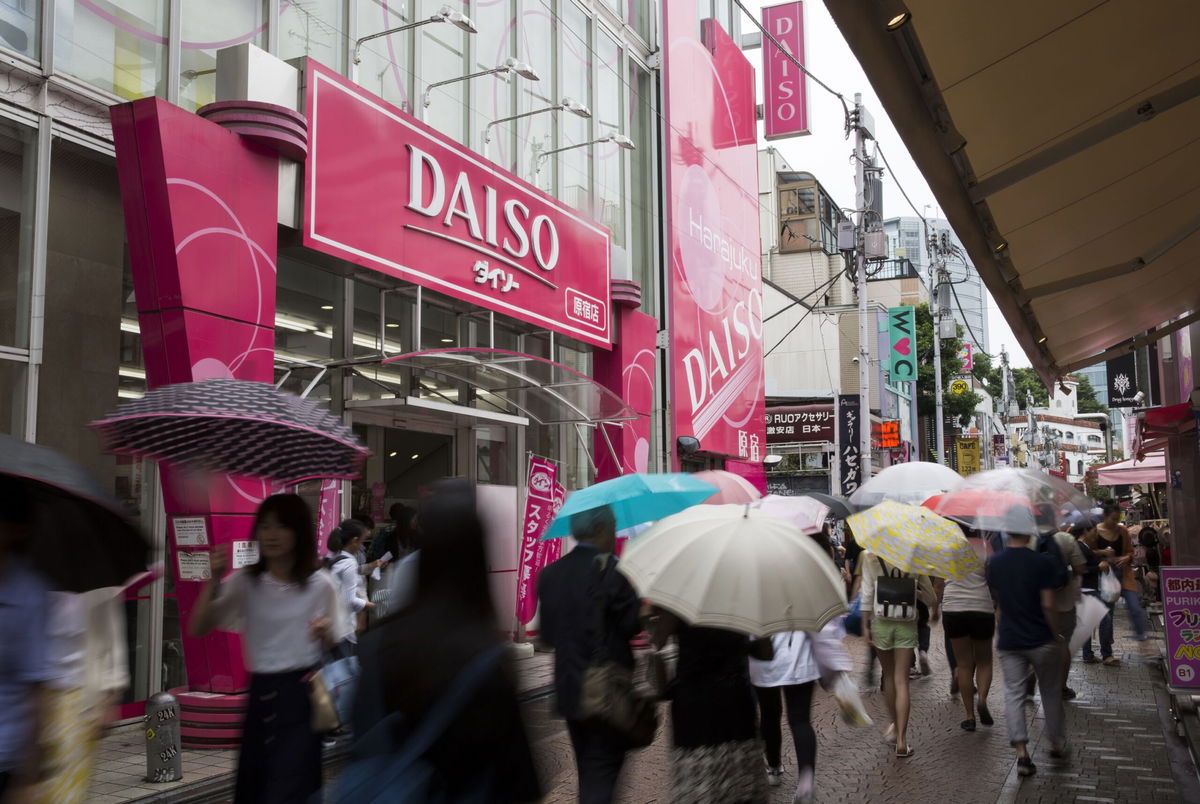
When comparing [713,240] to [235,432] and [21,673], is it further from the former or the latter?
[21,673]

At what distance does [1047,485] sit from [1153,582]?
510 inches

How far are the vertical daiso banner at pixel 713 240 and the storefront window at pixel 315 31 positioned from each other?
9.07 meters

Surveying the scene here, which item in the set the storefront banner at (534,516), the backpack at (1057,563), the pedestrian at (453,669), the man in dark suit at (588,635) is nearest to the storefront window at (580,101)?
the storefront banner at (534,516)

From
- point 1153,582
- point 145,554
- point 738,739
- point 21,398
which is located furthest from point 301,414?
point 1153,582

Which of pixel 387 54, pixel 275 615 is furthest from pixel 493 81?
pixel 275 615

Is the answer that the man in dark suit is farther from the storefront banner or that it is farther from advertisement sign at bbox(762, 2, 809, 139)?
advertisement sign at bbox(762, 2, 809, 139)

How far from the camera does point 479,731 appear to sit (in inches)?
106

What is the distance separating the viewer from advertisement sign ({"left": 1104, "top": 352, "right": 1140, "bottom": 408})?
2542cm

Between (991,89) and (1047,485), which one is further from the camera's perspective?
Result: (1047,485)

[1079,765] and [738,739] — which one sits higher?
[738,739]

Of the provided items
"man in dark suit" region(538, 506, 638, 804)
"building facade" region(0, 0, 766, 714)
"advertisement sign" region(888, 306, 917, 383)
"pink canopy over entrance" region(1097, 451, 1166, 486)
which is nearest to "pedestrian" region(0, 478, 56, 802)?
"building facade" region(0, 0, 766, 714)

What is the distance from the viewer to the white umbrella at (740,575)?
4.33m

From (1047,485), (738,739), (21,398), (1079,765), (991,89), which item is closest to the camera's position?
(738,739)

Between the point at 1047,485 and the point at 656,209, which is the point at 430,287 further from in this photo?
the point at 656,209
